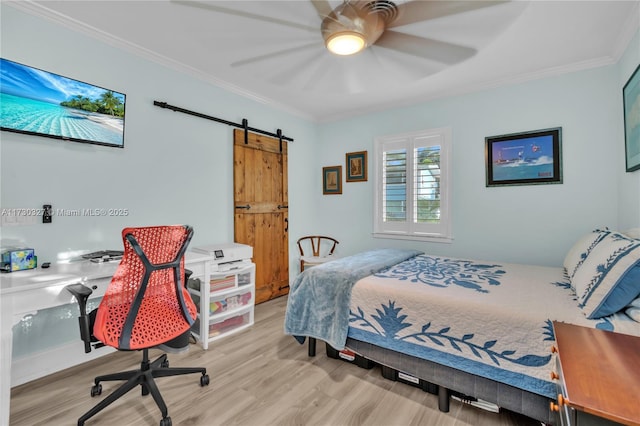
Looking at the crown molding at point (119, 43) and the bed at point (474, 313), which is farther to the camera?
the crown molding at point (119, 43)

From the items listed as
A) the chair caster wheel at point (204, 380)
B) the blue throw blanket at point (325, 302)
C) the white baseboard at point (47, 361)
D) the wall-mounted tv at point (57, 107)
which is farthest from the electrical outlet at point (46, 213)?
the blue throw blanket at point (325, 302)

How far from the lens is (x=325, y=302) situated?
231 centimetres

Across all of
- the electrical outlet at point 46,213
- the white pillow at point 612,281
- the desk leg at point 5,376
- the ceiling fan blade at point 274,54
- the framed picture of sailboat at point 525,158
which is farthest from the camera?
the framed picture of sailboat at point 525,158

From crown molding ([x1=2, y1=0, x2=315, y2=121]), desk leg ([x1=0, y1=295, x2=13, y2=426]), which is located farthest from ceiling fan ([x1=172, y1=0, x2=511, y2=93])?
desk leg ([x1=0, y1=295, x2=13, y2=426])

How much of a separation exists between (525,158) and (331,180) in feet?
8.18

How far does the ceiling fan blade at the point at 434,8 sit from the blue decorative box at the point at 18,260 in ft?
9.75

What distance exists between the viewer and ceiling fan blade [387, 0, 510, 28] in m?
1.91

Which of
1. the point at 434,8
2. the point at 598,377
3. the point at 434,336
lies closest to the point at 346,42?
the point at 434,8

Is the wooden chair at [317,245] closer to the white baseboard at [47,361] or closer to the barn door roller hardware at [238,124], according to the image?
the barn door roller hardware at [238,124]

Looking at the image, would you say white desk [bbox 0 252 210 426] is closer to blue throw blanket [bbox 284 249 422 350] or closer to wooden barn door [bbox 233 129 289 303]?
blue throw blanket [bbox 284 249 422 350]

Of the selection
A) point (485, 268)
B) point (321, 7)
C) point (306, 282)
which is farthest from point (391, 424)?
point (321, 7)

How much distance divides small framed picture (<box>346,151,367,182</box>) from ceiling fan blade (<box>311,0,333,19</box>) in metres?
2.32

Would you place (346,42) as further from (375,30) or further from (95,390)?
(95,390)

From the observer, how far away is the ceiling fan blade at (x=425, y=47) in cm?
232
